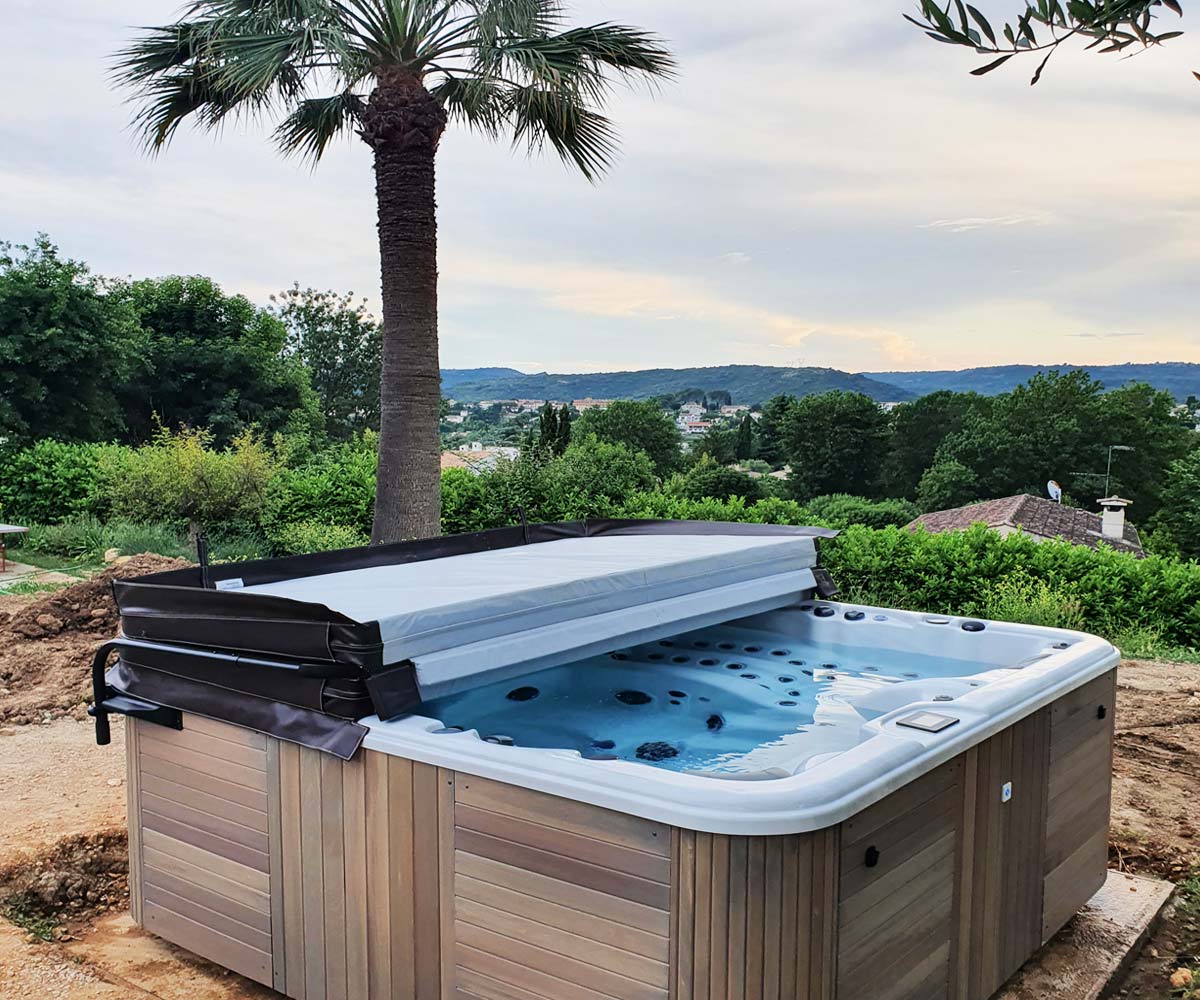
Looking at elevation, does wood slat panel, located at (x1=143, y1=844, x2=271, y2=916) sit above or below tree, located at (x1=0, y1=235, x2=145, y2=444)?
below

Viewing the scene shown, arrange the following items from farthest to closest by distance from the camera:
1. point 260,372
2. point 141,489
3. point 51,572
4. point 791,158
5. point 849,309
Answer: point 849,309 < point 260,372 < point 791,158 < point 141,489 < point 51,572

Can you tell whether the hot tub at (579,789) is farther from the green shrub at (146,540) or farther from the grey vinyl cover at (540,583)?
Answer: the green shrub at (146,540)

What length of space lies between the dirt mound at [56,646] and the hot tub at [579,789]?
8.47 ft

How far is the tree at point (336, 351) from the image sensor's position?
34000 mm

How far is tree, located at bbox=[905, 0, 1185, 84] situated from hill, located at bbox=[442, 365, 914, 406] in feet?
93.8

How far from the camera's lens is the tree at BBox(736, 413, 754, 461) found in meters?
43.9

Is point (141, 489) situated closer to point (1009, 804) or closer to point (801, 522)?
point (801, 522)

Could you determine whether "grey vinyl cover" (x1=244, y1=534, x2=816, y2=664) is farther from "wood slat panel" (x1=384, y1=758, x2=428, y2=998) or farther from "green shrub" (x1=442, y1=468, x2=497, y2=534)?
"green shrub" (x1=442, y1=468, x2=497, y2=534)

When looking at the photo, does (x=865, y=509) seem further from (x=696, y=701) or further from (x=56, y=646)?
(x=696, y=701)

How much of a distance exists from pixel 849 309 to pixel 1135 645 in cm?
3073

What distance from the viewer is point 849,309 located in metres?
35.2

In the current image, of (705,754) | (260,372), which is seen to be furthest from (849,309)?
(705,754)

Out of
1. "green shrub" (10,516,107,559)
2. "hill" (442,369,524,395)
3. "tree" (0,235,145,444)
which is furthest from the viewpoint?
"hill" (442,369,524,395)

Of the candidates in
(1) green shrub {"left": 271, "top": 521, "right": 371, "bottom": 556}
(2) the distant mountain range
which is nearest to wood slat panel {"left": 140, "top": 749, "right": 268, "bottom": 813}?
(1) green shrub {"left": 271, "top": 521, "right": 371, "bottom": 556}
